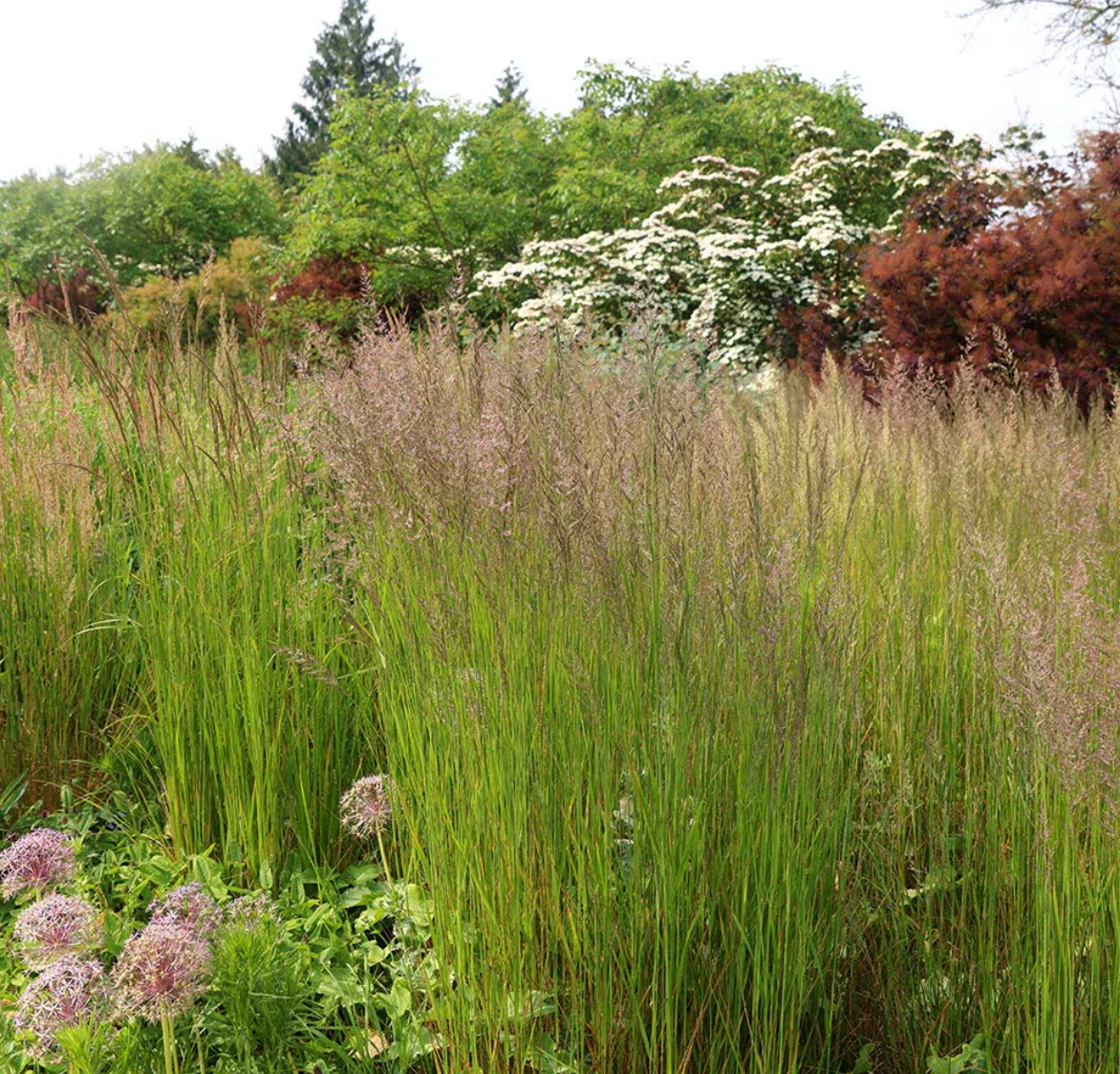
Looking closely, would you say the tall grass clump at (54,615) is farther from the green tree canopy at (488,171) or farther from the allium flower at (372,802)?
the green tree canopy at (488,171)

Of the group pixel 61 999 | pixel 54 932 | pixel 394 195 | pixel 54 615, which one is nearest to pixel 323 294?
pixel 394 195

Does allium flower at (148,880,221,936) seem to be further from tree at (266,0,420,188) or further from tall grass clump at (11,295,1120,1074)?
tree at (266,0,420,188)

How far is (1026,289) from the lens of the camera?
7.06m

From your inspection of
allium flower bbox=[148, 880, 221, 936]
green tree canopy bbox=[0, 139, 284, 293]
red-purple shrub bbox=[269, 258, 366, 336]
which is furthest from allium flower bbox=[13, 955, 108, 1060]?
green tree canopy bbox=[0, 139, 284, 293]

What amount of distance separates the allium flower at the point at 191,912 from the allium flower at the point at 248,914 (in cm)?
5

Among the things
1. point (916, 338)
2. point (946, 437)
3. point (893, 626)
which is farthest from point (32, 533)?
point (916, 338)

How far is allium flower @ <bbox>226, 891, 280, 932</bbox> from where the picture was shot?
6.40 feet

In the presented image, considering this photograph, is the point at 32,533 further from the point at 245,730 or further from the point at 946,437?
the point at 946,437

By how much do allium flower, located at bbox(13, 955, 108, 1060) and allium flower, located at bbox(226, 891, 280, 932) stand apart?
260mm

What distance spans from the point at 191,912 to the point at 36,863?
0.46 meters

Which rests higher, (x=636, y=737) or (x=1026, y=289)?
(x=1026, y=289)

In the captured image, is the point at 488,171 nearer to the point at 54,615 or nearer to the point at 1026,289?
the point at 1026,289

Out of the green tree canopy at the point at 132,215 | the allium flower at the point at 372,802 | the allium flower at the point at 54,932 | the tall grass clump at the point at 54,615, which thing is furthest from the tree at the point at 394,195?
the allium flower at the point at 54,932

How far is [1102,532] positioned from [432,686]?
2369 millimetres
